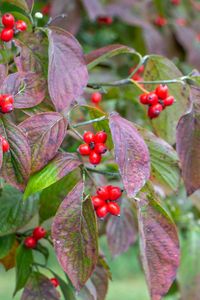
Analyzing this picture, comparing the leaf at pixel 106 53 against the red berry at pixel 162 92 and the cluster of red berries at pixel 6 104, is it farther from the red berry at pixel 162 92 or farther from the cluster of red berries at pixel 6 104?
the cluster of red berries at pixel 6 104

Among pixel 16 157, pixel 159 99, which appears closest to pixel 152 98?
pixel 159 99

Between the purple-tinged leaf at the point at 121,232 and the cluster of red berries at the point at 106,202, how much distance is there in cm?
47

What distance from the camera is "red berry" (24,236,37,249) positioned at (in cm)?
143

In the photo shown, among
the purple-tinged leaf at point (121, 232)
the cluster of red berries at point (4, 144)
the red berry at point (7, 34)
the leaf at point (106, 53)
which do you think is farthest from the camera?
the purple-tinged leaf at point (121, 232)

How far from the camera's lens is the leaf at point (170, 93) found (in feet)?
4.78

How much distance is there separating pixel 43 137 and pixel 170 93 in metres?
0.43

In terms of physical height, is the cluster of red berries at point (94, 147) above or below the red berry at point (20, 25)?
below

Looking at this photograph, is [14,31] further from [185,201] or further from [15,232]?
[185,201]

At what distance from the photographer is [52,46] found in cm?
121

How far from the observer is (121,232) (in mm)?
1640

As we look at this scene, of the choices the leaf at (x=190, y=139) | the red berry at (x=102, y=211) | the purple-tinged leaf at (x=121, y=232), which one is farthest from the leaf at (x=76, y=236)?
the purple-tinged leaf at (x=121, y=232)

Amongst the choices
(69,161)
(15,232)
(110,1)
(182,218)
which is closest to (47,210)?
(15,232)

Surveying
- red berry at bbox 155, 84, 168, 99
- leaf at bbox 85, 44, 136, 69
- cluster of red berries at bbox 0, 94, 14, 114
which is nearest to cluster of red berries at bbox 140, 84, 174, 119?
red berry at bbox 155, 84, 168, 99

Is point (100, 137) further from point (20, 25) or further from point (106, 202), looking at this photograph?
point (20, 25)
